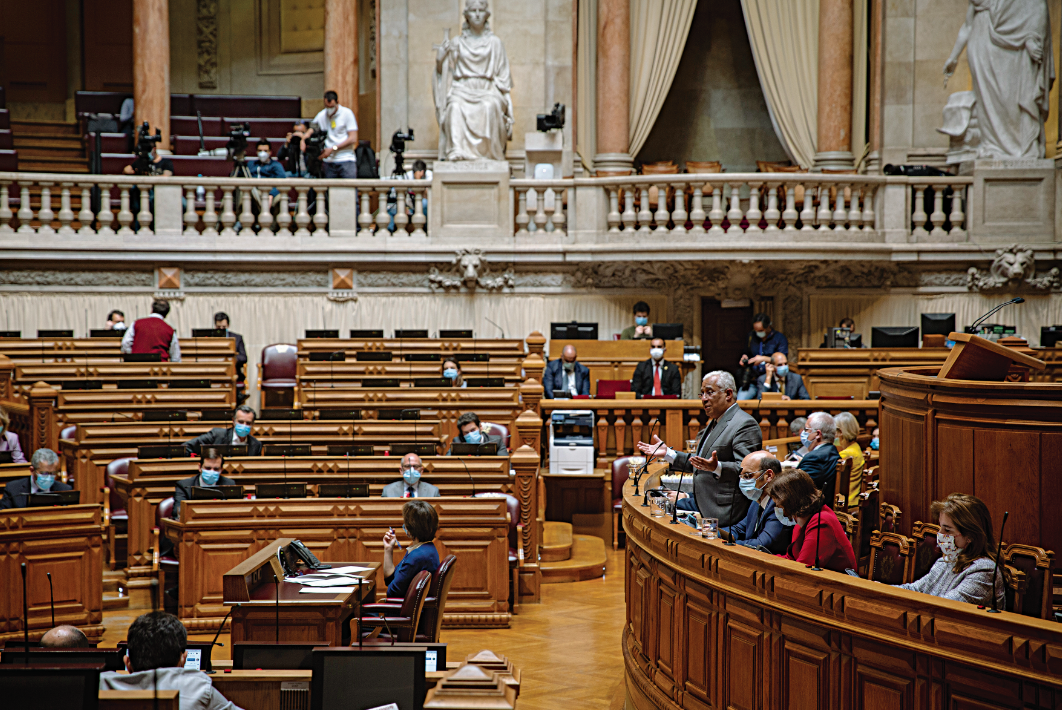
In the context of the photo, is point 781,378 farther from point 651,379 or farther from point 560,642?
point 560,642

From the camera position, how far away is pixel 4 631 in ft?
20.1

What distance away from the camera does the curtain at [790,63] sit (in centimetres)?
1381

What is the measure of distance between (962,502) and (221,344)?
849 centimetres

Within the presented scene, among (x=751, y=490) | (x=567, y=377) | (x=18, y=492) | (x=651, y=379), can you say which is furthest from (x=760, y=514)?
(x=567, y=377)

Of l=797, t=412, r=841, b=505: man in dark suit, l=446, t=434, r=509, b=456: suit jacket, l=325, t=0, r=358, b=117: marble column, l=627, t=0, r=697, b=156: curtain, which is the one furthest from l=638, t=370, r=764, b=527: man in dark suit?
l=325, t=0, r=358, b=117: marble column

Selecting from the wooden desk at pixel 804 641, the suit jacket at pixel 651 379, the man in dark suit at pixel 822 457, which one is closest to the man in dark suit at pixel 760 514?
the wooden desk at pixel 804 641

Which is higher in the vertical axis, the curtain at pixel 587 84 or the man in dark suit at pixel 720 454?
the curtain at pixel 587 84

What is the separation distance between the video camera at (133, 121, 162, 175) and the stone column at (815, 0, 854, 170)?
7882mm

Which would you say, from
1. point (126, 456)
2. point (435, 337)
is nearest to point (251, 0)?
point (435, 337)

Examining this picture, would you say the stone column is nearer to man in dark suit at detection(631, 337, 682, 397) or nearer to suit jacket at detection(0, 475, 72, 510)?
man in dark suit at detection(631, 337, 682, 397)

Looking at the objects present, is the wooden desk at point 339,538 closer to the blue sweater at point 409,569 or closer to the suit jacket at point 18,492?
the suit jacket at point 18,492

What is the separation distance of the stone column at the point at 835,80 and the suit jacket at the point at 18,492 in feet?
32.0

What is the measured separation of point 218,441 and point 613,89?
764cm

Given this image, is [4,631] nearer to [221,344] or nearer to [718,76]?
[221,344]
